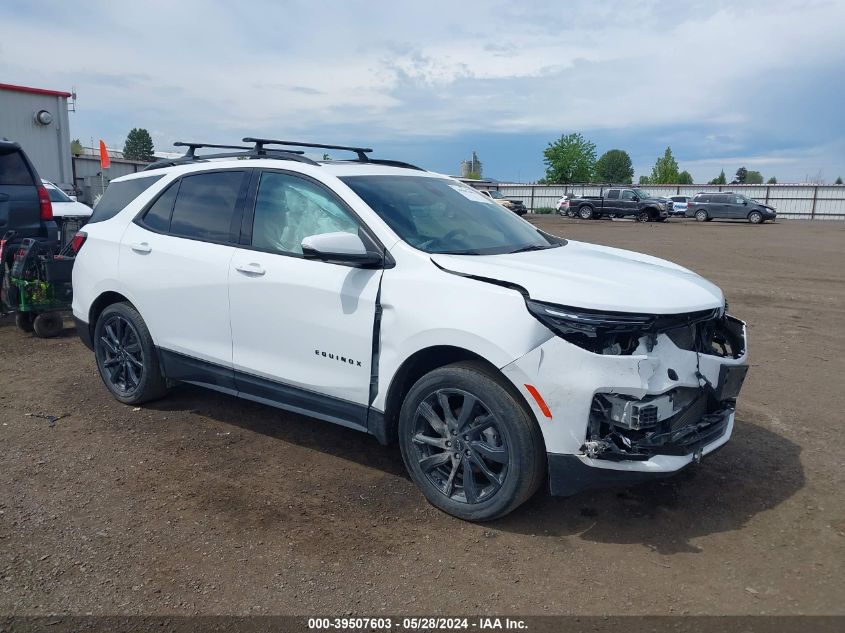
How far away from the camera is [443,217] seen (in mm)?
4508

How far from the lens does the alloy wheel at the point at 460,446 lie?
3648 millimetres

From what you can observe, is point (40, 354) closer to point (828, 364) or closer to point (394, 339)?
point (394, 339)

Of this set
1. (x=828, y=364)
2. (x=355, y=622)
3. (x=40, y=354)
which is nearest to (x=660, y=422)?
(x=355, y=622)

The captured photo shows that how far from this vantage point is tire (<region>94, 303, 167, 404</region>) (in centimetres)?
532

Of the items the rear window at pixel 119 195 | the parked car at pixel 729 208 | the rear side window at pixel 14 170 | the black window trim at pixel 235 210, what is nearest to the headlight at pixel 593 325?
the black window trim at pixel 235 210

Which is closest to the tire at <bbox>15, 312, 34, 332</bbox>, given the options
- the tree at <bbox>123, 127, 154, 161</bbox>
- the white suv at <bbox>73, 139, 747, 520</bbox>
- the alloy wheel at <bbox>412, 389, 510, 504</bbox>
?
the white suv at <bbox>73, 139, 747, 520</bbox>

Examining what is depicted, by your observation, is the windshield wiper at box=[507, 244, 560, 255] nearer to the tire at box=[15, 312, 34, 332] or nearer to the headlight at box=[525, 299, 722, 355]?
the headlight at box=[525, 299, 722, 355]

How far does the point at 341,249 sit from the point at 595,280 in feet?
4.38

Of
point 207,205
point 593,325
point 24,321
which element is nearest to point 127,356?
point 207,205

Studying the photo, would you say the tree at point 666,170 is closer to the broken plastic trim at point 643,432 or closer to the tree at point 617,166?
the tree at point 617,166

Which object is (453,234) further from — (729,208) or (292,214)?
(729,208)

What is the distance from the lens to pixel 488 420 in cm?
363

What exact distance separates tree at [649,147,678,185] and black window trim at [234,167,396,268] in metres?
88.3

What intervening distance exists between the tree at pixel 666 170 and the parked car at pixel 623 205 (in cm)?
5006
